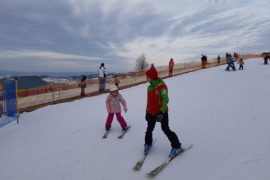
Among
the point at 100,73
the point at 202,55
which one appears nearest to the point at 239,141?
the point at 100,73

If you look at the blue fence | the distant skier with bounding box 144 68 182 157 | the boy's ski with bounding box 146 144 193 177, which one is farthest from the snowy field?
the blue fence

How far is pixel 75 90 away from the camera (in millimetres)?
19062

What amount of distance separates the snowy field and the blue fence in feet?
2.04

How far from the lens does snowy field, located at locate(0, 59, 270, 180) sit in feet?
15.4

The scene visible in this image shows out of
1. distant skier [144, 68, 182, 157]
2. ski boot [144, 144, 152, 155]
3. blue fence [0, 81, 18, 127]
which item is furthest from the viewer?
blue fence [0, 81, 18, 127]

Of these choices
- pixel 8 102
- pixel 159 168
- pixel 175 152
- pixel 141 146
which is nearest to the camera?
pixel 159 168

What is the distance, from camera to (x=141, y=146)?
615 cm

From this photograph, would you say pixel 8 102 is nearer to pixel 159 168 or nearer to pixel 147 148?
pixel 147 148

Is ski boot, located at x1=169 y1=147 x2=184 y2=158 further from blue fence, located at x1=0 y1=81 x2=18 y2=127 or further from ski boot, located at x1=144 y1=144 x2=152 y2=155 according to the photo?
blue fence, located at x1=0 y1=81 x2=18 y2=127

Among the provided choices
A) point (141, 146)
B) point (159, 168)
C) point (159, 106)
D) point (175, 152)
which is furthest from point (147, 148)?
point (159, 106)

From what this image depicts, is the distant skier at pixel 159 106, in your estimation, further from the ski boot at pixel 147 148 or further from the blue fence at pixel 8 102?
the blue fence at pixel 8 102

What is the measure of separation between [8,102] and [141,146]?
22.3ft

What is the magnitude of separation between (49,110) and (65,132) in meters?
4.80

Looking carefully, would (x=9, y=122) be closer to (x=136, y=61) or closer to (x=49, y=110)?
(x=49, y=110)
